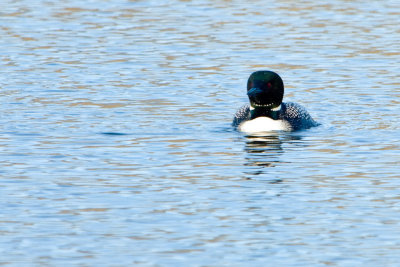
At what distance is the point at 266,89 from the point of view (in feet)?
55.3

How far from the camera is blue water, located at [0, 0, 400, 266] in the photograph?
10484 mm

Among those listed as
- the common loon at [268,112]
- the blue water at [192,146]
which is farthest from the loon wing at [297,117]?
the blue water at [192,146]

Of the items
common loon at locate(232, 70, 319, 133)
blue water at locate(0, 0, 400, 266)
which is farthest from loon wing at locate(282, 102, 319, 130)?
blue water at locate(0, 0, 400, 266)

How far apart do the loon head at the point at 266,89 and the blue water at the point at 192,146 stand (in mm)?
581

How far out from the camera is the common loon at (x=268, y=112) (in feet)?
54.6

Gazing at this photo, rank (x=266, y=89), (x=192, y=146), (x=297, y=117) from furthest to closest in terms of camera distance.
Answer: (x=266, y=89)
(x=297, y=117)
(x=192, y=146)

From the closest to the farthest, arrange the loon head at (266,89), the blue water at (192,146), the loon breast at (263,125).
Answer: the blue water at (192,146) < the loon breast at (263,125) < the loon head at (266,89)

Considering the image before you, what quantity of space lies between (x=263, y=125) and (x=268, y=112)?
0.28m

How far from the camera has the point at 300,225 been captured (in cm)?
1099

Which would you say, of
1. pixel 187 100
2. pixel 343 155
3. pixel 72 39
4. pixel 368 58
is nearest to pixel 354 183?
pixel 343 155

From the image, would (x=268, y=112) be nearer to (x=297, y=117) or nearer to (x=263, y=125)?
(x=263, y=125)

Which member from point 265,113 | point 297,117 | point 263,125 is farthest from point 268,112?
point 297,117

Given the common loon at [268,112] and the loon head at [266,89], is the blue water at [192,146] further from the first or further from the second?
the loon head at [266,89]

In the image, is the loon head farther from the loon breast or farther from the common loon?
the loon breast
